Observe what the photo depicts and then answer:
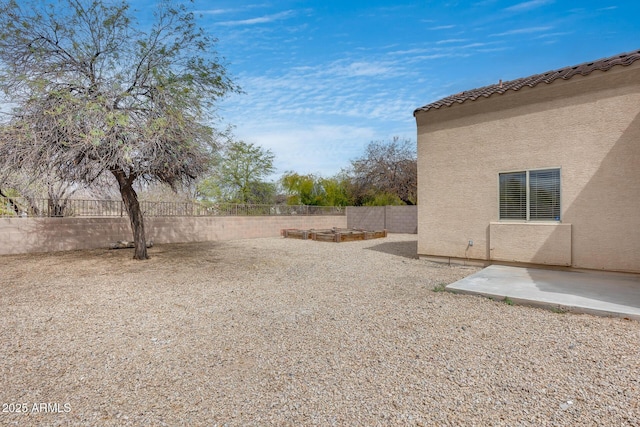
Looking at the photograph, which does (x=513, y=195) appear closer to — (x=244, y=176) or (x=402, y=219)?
(x=402, y=219)

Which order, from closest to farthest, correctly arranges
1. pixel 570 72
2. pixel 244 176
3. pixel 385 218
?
pixel 570 72 → pixel 244 176 → pixel 385 218

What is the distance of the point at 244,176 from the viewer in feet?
67.2

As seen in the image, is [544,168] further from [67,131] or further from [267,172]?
[267,172]

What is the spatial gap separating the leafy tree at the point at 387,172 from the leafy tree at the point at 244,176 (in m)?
7.12

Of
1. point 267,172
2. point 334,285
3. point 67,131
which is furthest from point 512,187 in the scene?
point 267,172

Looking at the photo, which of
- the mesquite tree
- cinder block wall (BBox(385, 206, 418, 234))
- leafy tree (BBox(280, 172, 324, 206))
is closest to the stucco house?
the mesquite tree

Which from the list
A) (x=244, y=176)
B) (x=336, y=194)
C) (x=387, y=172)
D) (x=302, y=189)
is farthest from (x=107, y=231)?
(x=387, y=172)

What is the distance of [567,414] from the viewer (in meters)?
2.15

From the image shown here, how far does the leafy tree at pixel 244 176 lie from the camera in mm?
20141

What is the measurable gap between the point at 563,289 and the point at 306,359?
4584 millimetres

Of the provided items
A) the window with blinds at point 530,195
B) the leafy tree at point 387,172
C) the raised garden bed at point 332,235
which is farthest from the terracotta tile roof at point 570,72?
the leafy tree at point 387,172

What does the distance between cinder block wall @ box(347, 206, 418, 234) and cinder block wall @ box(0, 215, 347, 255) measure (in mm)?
6212

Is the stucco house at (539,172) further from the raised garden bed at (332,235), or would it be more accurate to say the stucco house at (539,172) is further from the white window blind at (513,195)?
the raised garden bed at (332,235)

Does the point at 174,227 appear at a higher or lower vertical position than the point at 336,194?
lower
